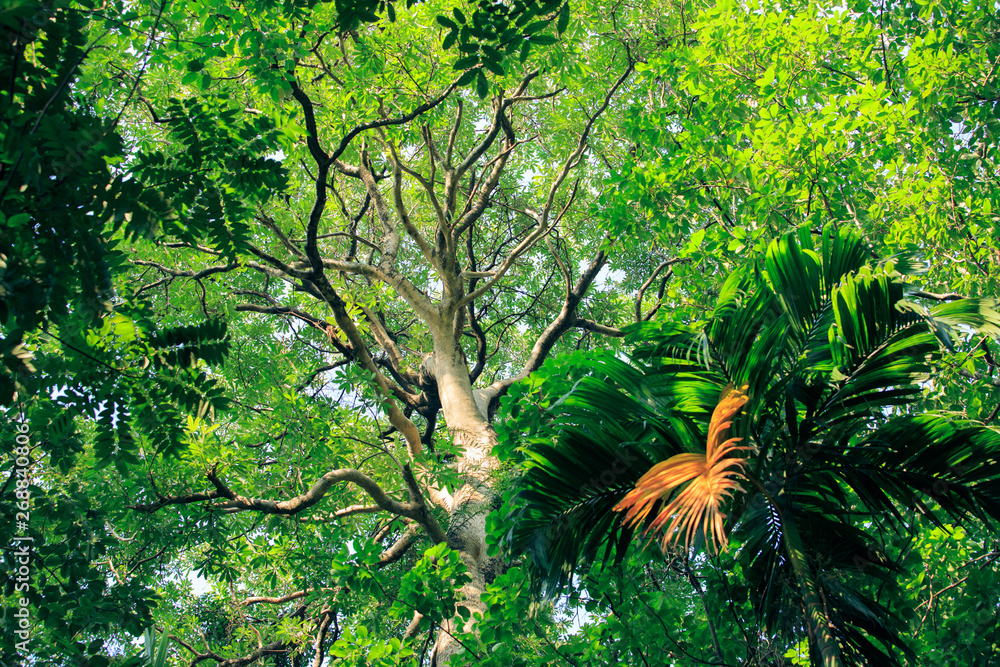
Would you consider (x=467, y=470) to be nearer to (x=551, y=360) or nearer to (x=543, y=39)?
(x=551, y=360)

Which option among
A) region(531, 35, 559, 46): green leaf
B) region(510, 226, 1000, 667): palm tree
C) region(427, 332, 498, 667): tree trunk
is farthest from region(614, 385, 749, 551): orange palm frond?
region(427, 332, 498, 667): tree trunk

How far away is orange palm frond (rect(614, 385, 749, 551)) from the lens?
278 cm

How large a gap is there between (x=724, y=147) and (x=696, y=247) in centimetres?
126

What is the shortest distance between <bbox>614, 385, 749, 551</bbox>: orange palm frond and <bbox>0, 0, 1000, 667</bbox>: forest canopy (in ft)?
0.06

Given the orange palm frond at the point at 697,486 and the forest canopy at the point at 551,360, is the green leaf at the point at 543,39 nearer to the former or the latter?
the forest canopy at the point at 551,360

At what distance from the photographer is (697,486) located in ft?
9.52

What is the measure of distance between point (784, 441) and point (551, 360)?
1563 mm

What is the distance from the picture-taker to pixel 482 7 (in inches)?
103

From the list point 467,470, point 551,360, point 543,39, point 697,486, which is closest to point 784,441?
point 697,486

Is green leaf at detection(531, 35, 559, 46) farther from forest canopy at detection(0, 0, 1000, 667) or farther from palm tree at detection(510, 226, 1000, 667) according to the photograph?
palm tree at detection(510, 226, 1000, 667)

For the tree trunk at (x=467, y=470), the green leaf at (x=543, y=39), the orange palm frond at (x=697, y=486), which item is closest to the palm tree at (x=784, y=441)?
the orange palm frond at (x=697, y=486)

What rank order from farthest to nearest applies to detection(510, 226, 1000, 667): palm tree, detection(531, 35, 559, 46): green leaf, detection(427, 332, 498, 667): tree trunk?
1. detection(427, 332, 498, 667): tree trunk
2. detection(510, 226, 1000, 667): palm tree
3. detection(531, 35, 559, 46): green leaf

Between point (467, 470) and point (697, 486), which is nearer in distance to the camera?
point (697, 486)

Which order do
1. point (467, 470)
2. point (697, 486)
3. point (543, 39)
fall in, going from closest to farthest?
point (543, 39) → point (697, 486) → point (467, 470)
